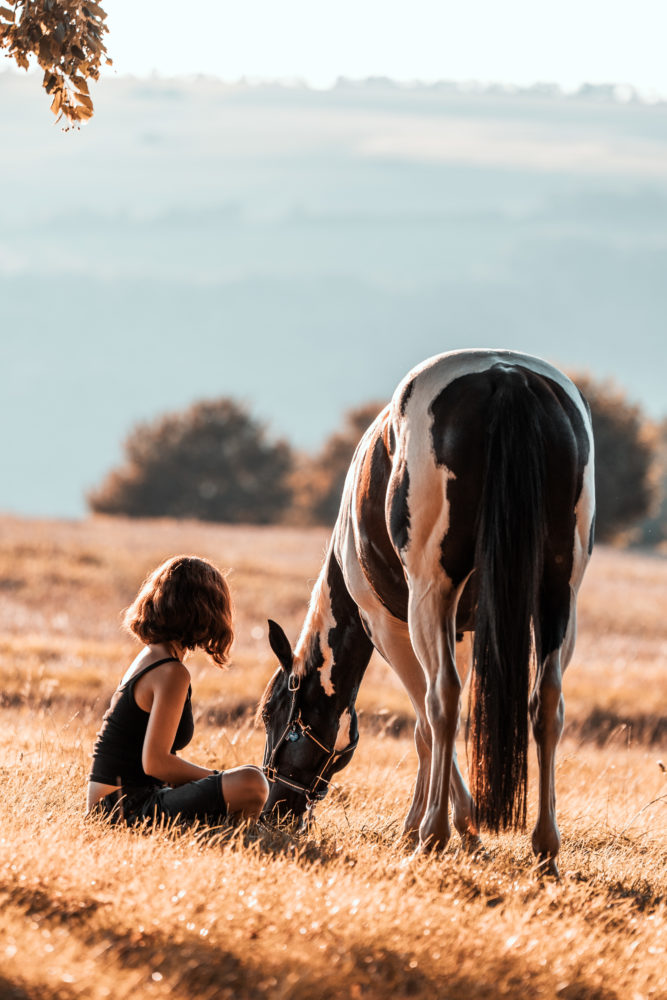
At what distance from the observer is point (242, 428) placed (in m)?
65.9

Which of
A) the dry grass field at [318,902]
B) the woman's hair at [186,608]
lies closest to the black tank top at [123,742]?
the woman's hair at [186,608]

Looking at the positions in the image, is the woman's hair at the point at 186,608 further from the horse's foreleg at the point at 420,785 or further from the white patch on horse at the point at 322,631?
the horse's foreleg at the point at 420,785

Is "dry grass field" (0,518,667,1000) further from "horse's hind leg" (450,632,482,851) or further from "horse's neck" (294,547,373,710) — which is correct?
"horse's neck" (294,547,373,710)

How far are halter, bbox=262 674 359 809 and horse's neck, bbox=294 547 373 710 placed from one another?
16 centimetres

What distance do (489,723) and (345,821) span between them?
1.61 m

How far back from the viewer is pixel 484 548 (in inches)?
184

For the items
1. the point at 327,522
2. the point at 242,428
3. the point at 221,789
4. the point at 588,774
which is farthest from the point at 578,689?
the point at 242,428

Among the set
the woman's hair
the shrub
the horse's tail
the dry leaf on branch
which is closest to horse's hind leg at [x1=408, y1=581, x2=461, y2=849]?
the horse's tail

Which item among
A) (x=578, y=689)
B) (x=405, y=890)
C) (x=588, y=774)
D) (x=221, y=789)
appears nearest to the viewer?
(x=405, y=890)

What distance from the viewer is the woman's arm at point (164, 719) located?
4840mm

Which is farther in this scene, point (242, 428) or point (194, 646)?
point (242, 428)

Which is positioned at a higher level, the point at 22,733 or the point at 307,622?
the point at 307,622

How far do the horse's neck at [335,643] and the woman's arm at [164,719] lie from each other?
4.30 ft

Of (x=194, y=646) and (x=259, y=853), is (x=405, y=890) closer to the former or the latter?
(x=259, y=853)
